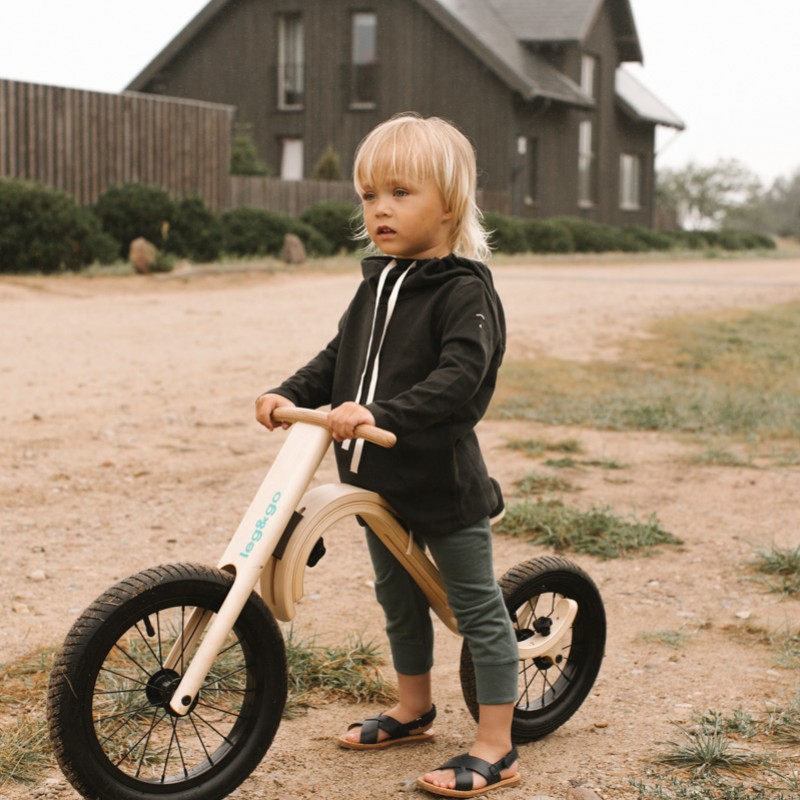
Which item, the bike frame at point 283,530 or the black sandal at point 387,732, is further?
the black sandal at point 387,732

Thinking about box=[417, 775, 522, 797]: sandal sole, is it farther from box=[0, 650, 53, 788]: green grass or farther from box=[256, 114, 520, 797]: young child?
box=[0, 650, 53, 788]: green grass

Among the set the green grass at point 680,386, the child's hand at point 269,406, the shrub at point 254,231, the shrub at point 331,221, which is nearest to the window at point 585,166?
the shrub at point 331,221

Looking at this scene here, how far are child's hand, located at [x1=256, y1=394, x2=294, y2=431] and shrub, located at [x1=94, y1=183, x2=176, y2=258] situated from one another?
15023mm

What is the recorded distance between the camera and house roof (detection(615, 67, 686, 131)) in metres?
36.2

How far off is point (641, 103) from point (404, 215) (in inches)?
1463

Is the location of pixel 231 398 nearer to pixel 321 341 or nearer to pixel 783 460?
pixel 321 341

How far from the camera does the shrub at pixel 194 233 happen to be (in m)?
17.9

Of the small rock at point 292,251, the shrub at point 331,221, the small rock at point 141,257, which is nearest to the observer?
the small rock at point 141,257

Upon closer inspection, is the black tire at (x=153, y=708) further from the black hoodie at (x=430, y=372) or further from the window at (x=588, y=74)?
the window at (x=588, y=74)

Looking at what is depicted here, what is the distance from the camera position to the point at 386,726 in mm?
3113

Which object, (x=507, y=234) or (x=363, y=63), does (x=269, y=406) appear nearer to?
(x=507, y=234)

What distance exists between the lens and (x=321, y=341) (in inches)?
400

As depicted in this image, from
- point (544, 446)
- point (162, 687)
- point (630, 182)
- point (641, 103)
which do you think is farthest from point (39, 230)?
point (641, 103)

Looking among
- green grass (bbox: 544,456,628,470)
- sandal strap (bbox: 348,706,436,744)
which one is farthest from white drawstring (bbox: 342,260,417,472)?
green grass (bbox: 544,456,628,470)
